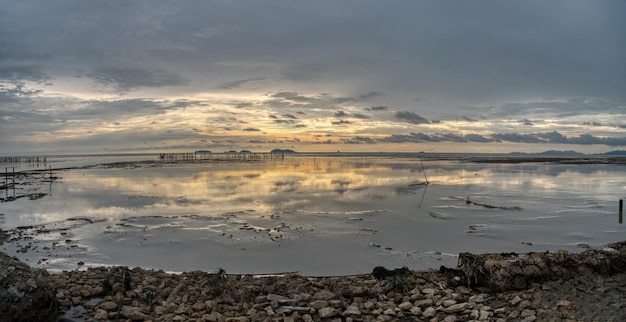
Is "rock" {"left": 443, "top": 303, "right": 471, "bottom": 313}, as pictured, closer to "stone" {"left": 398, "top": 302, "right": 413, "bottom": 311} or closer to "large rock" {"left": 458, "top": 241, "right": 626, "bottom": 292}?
"stone" {"left": 398, "top": 302, "right": 413, "bottom": 311}

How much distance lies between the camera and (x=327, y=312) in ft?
22.7

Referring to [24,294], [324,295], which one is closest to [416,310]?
[324,295]

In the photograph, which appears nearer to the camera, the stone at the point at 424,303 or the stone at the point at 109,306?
the stone at the point at 424,303

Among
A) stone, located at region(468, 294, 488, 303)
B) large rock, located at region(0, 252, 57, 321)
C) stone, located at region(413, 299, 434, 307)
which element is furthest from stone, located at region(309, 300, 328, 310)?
large rock, located at region(0, 252, 57, 321)

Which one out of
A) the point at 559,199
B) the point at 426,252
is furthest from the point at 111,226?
the point at 559,199

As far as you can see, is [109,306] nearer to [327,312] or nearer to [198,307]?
[198,307]

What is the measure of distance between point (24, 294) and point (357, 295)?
5695 millimetres

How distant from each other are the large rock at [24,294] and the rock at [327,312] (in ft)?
15.2

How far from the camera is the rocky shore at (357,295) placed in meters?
6.66

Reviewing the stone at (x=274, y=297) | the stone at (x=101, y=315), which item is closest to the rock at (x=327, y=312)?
the stone at (x=274, y=297)

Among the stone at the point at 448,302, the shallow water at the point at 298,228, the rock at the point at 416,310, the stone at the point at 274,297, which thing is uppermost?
the stone at the point at 448,302

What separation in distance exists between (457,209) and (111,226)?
15892 mm

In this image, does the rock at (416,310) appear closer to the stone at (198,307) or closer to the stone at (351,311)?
the stone at (351,311)

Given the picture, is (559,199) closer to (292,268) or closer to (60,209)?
(292,268)
